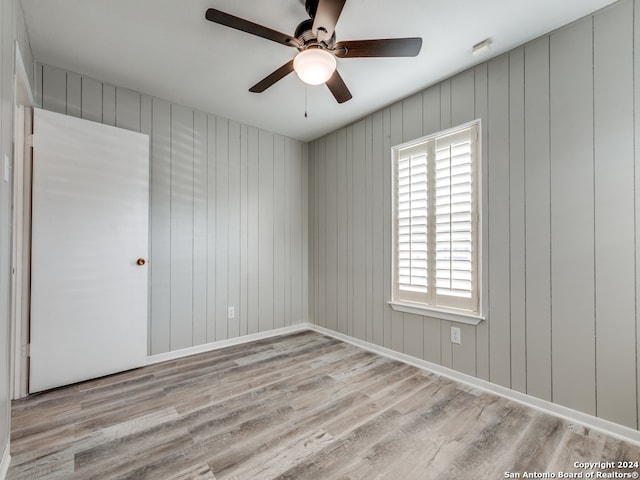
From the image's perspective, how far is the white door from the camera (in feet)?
7.72

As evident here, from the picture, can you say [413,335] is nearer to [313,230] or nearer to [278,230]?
[313,230]

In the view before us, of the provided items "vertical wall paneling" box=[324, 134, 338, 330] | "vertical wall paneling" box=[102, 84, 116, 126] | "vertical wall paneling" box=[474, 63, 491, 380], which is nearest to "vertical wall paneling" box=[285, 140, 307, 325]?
"vertical wall paneling" box=[324, 134, 338, 330]

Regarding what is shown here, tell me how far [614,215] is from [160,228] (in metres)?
3.59

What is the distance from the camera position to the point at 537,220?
7.04ft

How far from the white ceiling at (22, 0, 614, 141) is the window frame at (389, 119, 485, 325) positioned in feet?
1.61

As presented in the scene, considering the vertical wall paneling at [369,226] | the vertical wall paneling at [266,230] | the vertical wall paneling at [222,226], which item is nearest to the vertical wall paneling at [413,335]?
the vertical wall paneling at [369,226]

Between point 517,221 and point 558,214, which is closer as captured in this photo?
point 558,214

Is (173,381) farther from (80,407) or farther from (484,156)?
(484,156)

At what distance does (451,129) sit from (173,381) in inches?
126

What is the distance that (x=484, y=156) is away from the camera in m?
2.41

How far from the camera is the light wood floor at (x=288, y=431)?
5.10ft

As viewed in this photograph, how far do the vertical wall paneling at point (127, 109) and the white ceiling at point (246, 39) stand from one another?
0.31 feet
